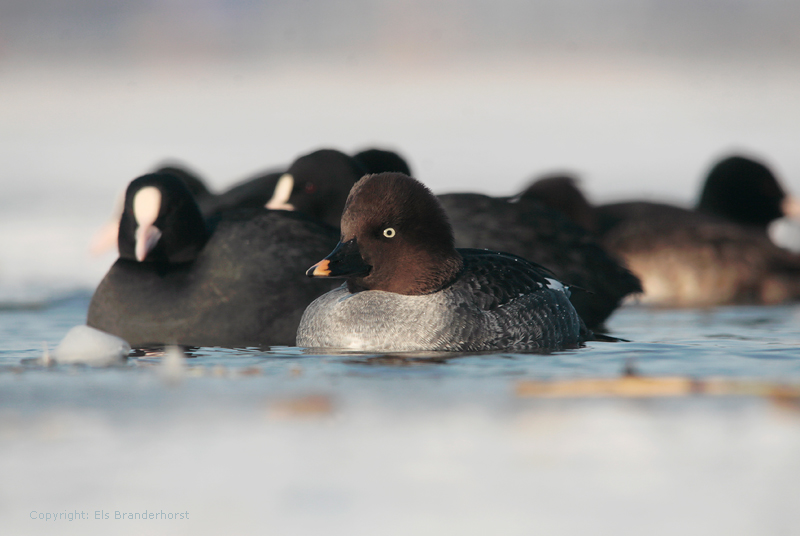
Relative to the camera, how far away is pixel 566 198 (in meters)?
12.1

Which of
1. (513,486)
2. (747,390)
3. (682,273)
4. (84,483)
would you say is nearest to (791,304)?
(682,273)

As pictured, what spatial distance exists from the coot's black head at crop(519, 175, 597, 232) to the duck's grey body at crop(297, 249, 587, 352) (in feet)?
15.5

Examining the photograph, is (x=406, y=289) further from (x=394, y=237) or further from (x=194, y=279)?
(x=194, y=279)

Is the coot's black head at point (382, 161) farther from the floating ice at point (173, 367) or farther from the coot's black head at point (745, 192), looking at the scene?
the coot's black head at point (745, 192)

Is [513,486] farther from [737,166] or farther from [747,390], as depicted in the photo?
[737,166]

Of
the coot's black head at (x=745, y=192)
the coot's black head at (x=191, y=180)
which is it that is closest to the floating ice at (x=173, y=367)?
the coot's black head at (x=191, y=180)

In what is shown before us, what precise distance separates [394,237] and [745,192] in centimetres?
768

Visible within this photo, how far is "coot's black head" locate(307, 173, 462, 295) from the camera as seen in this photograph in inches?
271

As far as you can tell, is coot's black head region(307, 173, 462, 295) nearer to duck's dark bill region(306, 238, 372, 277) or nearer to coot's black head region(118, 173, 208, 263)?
duck's dark bill region(306, 238, 372, 277)

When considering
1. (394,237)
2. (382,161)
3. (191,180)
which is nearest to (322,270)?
(394,237)

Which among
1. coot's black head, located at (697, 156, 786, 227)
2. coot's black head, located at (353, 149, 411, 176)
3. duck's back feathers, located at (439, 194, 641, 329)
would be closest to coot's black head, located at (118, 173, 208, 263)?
duck's back feathers, located at (439, 194, 641, 329)

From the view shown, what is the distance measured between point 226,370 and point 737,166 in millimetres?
8786

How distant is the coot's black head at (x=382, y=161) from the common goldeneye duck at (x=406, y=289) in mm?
3259

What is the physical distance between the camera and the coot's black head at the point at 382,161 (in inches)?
405
